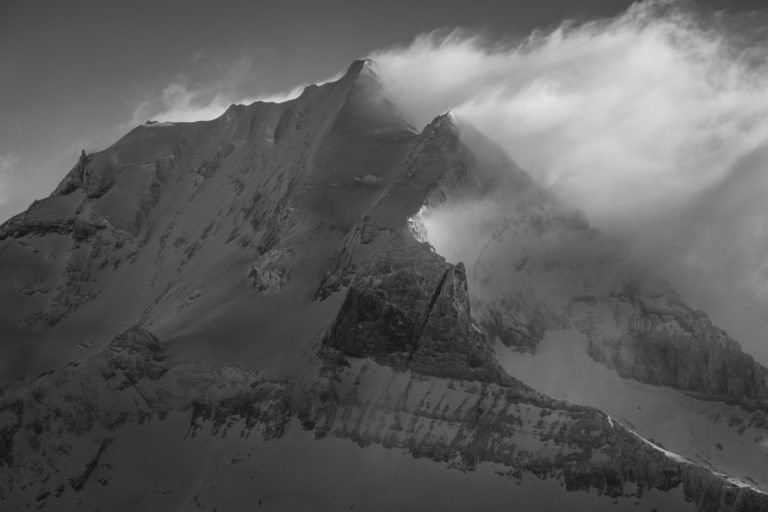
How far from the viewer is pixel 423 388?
16112cm

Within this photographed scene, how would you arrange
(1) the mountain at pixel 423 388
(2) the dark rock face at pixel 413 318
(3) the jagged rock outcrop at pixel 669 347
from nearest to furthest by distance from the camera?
(1) the mountain at pixel 423 388 < (2) the dark rock face at pixel 413 318 < (3) the jagged rock outcrop at pixel 669 347

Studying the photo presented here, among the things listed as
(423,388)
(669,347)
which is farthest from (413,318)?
(669,347)

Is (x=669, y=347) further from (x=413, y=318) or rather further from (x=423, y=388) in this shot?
(x=413, y=318)

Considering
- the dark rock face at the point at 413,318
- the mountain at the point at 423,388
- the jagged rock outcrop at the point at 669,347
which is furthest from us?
the jagged rock outcrop at the point at 669,347

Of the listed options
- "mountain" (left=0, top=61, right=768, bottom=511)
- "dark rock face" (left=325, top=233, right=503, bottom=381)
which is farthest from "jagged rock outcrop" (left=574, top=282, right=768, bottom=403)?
"dark rock face" (left=325, top=233, right=503, bottom=381)

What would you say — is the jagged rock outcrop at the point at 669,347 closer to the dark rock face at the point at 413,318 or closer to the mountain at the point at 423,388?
the mountain at the point at 423,388

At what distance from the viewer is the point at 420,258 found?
166500mm

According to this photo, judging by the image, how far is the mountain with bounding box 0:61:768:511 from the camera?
488ft

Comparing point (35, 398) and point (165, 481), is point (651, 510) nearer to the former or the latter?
point (165, 481)

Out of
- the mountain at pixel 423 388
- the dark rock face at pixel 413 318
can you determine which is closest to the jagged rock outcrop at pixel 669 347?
the mountain at pixel 423 388

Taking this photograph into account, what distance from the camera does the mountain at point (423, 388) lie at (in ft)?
488

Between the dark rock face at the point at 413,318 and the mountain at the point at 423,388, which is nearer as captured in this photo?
the mountain at the point at 423,388

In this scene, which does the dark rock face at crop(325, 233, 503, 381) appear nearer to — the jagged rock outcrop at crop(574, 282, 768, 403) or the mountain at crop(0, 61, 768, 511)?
the mountain at crop(0, 61, 768, 511)

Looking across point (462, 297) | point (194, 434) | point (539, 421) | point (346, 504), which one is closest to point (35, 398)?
point (194, 434)
